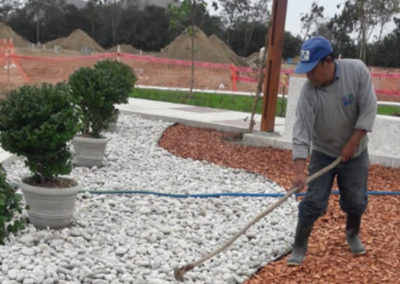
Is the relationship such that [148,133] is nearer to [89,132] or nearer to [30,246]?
[89,132]

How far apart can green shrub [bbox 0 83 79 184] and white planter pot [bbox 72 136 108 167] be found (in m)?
1.81

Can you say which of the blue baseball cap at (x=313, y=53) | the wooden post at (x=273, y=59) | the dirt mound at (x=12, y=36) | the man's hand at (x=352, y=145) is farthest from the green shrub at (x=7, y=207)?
the dirt mound at (x=12, y=36)

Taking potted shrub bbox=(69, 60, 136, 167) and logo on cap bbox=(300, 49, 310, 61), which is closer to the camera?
logo on cap bbox=(300, 49, 310, 61)

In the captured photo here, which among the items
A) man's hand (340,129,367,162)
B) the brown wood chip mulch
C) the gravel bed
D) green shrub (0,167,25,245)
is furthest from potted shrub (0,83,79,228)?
man's hand (340,129,367,162)

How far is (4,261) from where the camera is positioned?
3.22 metres

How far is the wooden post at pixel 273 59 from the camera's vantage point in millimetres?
7594

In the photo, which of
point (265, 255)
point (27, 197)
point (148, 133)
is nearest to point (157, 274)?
point (265, 255)

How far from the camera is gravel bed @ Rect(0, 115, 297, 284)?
3.27 metres

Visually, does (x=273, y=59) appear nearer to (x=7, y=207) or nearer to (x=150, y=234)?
(x=150, y=234)

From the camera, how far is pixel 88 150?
19.0ft

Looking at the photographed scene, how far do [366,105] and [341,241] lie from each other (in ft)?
4.09

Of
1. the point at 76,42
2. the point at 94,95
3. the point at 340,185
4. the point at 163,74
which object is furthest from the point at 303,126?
the point at 76,42

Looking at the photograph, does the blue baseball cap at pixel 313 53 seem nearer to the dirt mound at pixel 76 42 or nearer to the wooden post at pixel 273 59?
the wooden post at pixel 273 59

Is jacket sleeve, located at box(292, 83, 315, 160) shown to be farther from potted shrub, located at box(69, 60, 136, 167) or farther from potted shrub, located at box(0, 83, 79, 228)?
potted shrub, located at box(69, 60, 136, 167)
